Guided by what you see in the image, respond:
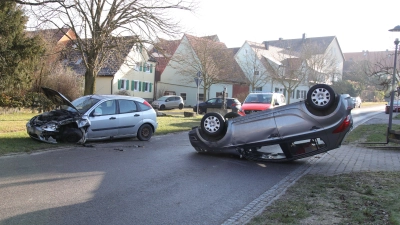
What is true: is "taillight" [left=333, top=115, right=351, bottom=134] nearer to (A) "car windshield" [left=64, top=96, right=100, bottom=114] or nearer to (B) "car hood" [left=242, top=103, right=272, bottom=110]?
(A) "car windshield" [left=64, top=96, right=100, bottom=114]

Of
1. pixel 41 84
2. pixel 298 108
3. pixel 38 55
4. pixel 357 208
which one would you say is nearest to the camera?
pixel 357 208

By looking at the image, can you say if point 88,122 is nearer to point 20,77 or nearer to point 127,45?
→ point 127,45

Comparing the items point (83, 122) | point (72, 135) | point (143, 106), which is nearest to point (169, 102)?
point (143, 106)

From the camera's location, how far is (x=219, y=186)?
6.89 meters

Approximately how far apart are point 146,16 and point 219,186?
43.0 feet

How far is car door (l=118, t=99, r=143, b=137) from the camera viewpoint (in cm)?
1225

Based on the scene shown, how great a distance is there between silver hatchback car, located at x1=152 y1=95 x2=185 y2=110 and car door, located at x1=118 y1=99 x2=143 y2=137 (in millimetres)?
23744

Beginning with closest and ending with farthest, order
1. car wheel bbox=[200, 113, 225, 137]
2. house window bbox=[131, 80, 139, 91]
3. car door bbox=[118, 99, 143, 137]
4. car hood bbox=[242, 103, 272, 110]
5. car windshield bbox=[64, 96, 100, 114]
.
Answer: car wheel bbox=[200, 113, 225, 137], car windshield bbox=[64, 96, 100, 114], car door bbox=[118, 99, 143, 137], car hood bbox=[242, 103, 272, 110], house window bbox=[131, 80, 139, 91]

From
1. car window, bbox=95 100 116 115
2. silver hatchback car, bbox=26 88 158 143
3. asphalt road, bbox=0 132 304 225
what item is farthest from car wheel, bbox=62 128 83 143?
car window, bbox=95 100 116 115

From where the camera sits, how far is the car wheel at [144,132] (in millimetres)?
12992

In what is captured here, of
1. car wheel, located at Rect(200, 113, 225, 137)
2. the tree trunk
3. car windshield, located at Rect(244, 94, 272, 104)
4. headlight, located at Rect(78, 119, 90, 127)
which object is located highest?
the tree trunk

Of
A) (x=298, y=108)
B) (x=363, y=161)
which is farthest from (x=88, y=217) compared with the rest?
(x=363, y=161)

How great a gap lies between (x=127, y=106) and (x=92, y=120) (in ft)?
5.12

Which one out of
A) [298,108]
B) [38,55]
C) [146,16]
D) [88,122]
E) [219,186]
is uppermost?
[146,16]
